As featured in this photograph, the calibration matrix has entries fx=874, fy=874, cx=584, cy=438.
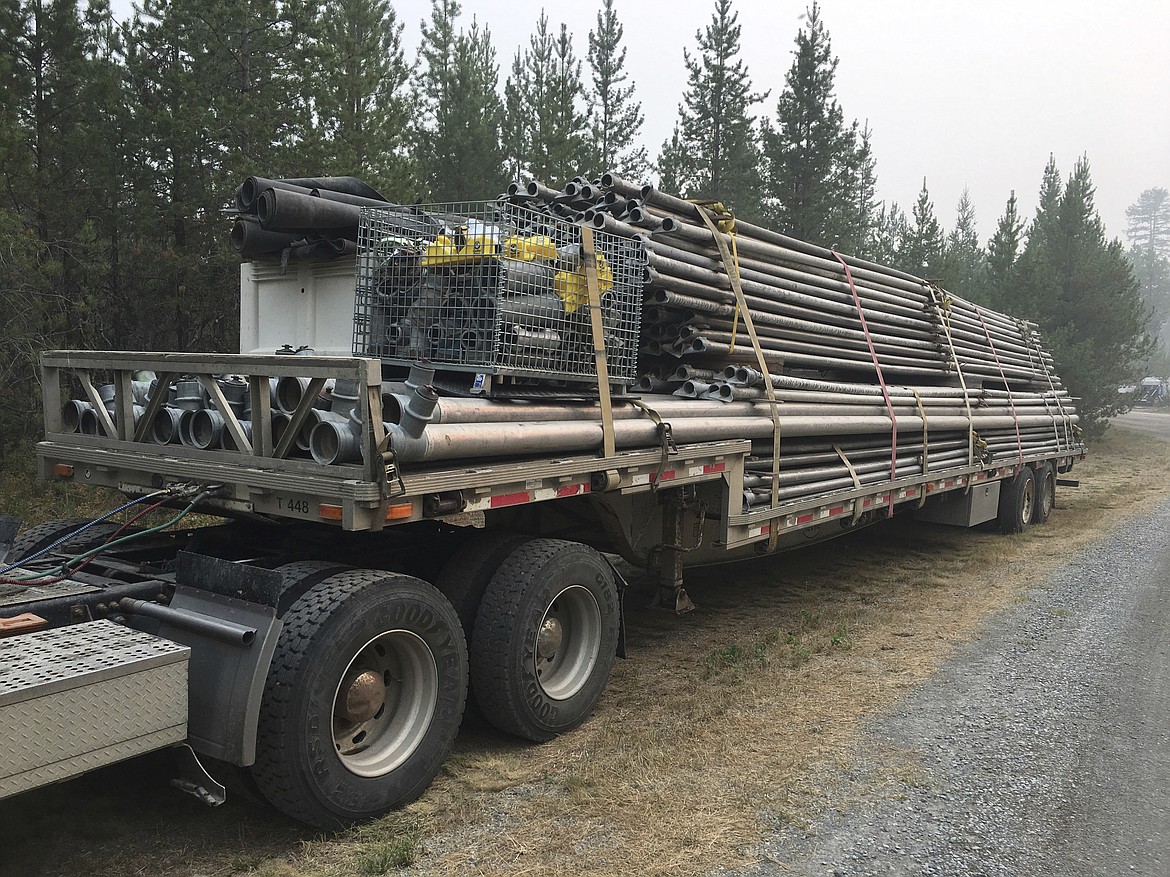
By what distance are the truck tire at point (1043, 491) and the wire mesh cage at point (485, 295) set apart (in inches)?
380

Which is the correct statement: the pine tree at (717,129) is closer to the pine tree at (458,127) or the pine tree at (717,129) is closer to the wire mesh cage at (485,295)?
the pine tree at (458,127)

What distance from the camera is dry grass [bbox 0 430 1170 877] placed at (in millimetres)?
3381

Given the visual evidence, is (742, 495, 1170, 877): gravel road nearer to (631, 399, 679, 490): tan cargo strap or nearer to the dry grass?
the dry grass

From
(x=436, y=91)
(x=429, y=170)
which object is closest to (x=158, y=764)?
(x=429, y=170)

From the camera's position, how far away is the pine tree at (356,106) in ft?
43.9

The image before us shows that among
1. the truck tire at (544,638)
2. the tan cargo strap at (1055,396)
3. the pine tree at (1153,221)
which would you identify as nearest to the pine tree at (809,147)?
the tan cargo strap at (1055,396)

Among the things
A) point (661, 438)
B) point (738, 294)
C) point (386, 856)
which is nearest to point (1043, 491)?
point (738, 294)

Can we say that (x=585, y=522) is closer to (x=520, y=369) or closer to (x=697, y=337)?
(x=520, y=369)

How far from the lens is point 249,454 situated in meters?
3.77

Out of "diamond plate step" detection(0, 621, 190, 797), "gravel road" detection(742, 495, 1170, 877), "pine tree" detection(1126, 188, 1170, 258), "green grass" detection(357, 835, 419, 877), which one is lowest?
"gravel road" detection(742, 495, 1170, 877)

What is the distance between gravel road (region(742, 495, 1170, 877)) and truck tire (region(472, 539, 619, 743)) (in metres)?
1.33

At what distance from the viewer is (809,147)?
2470 cm

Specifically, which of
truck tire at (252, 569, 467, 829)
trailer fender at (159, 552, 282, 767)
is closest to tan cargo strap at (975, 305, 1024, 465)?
truck tire at (252, 569, 467, 829)

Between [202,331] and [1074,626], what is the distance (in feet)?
39.5
